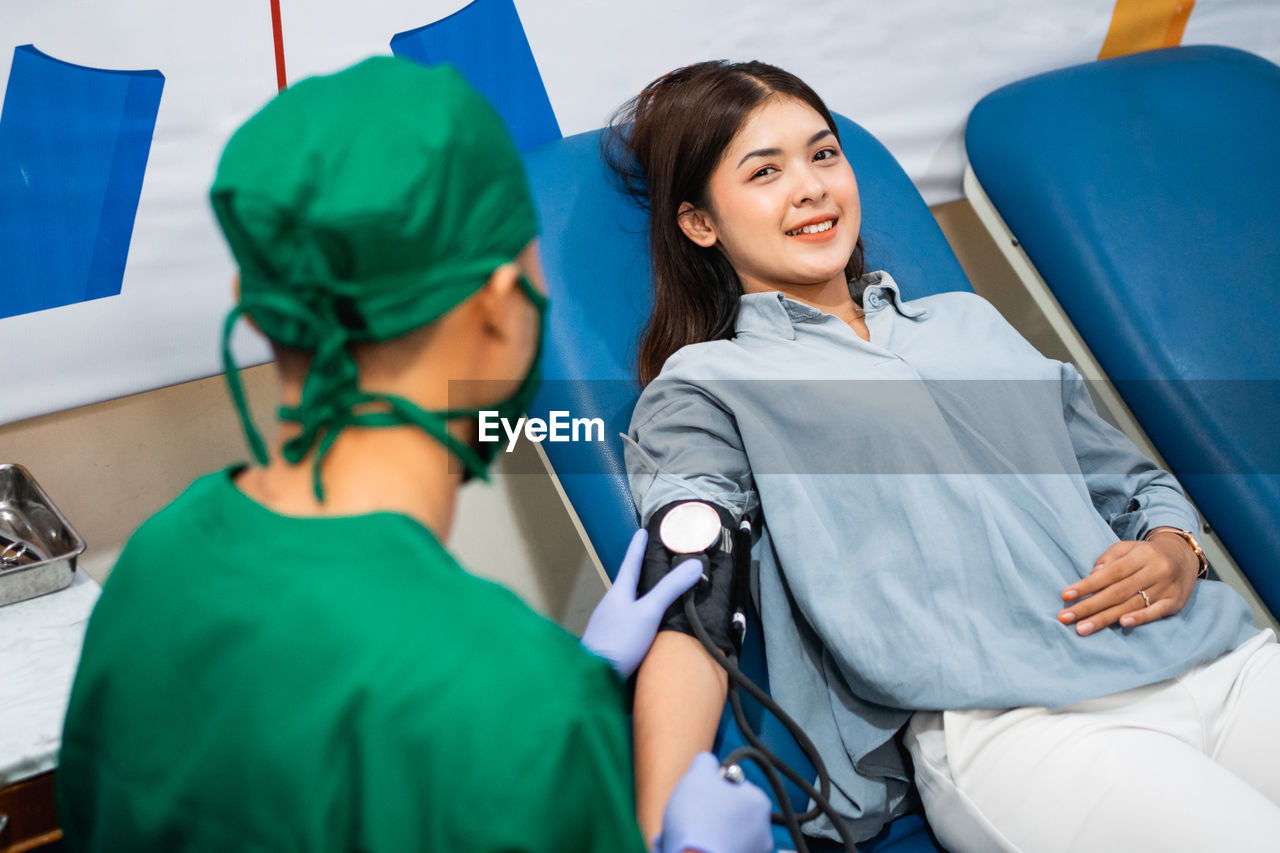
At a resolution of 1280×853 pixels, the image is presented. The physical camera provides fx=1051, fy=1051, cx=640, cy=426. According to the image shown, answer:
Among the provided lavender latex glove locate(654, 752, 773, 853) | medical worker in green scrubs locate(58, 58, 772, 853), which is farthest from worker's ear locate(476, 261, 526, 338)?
lavender latex glove locate(654, 752, 773, 853)

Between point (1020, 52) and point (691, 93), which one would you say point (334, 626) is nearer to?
point (691, 93)

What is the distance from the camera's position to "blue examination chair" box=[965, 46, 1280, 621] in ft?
5.23

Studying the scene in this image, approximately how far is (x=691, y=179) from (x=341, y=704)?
1065mm

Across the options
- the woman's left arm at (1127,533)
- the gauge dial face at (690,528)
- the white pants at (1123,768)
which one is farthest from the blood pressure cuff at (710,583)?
the woman's left arm at (1127,533)

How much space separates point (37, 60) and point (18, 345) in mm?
387

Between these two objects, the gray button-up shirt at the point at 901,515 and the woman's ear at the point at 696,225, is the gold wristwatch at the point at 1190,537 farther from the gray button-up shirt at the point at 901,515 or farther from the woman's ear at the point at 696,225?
the woman's ear at the point at 696,225

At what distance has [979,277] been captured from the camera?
2221mm

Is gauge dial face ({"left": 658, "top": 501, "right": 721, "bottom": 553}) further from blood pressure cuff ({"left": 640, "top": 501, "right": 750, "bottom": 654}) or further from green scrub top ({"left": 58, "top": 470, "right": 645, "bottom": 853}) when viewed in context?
green scrub top ({"left": 58, "top": 470, "right": 645, "bottom": 853})

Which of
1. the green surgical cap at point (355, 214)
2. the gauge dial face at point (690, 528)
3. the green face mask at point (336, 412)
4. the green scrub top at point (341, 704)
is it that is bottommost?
the gauge dial face at point (690, 528)

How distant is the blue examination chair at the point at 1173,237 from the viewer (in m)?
1.59

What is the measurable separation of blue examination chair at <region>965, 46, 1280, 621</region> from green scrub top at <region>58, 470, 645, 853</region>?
1.29 metres

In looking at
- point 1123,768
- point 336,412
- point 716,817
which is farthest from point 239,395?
point 1123,768

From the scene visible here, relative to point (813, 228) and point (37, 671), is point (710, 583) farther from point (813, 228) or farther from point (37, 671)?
point (37, 671)

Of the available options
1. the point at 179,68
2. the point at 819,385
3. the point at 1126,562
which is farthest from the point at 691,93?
the point at 1126,562
